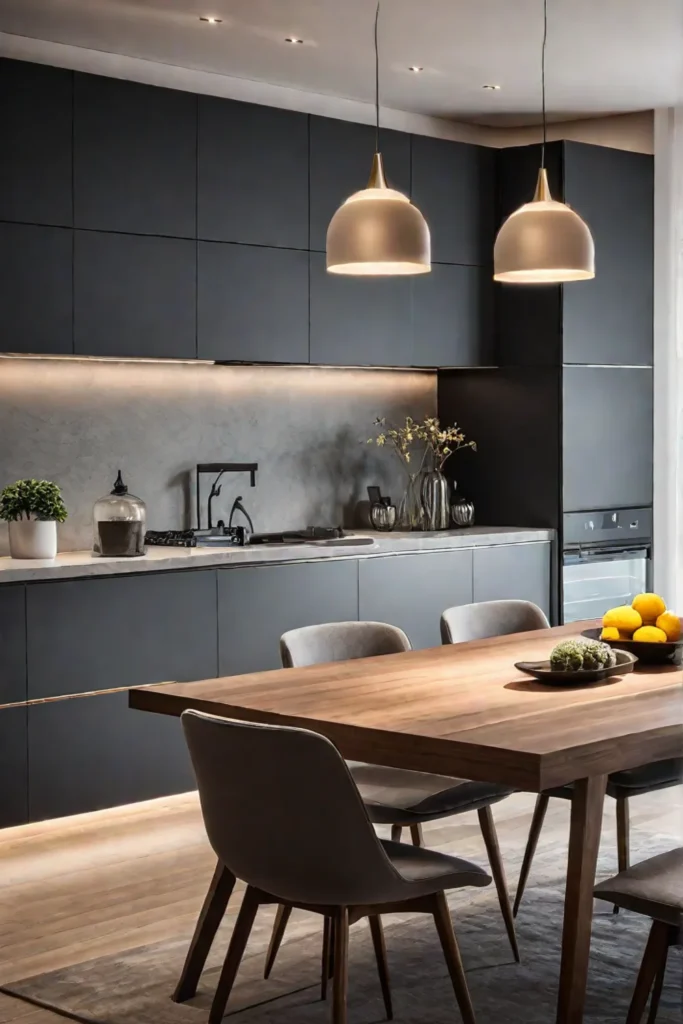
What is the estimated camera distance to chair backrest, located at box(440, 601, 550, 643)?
3.99 m

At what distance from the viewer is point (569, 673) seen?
3.09 m

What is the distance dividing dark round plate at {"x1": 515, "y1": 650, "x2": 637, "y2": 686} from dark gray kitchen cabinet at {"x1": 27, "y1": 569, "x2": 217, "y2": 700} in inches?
73.1

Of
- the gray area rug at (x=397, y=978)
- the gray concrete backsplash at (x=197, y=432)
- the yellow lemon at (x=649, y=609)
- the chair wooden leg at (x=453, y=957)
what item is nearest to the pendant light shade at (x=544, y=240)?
the yellow lemon at (x=649, y=609)

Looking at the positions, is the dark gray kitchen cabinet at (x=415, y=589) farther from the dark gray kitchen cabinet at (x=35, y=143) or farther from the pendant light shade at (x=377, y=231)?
the pendant light shade at (x=377, y=231)

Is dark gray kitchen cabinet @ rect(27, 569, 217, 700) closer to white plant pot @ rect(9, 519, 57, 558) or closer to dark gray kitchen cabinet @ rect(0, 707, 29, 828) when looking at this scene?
dark gray kitchen cabinet @ rect(0, 707, 29, 828)

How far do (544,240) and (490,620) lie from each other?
122 centimetres

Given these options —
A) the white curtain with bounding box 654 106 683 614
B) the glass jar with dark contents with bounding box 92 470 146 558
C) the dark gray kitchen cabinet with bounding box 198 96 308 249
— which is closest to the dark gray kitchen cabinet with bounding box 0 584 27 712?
the glass jar with dark contents with bounding box 92 470 146 558

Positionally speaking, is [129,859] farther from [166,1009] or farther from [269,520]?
[269,520]

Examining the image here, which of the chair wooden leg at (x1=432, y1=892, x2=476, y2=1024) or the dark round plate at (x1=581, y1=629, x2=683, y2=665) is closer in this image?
the chair wooden leg at (x1=432, y1=892, x2=476, y2=1024)

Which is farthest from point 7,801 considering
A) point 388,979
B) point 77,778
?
point 388,979

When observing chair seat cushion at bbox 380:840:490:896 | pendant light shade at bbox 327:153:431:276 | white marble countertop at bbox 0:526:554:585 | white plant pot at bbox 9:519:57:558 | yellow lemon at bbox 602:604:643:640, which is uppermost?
pendant light shade at bbox 327:153:431:276

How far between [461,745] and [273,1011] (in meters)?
0.97

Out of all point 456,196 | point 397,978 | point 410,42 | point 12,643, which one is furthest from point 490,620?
point 456,196

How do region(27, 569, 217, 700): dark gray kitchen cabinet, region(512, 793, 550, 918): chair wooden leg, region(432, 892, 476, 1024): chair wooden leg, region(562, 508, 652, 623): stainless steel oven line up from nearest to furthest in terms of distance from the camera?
region(432, 892, 476, 1024): chair wooden leg, region(512, 793, 550, 918): chair wooden leg, region(27, 569, 217, 700): dark gray kitchen cabinet, region(562, 508, 652, 623): stainless steel oven
